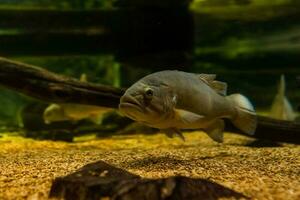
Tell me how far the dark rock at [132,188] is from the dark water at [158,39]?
27.1ft

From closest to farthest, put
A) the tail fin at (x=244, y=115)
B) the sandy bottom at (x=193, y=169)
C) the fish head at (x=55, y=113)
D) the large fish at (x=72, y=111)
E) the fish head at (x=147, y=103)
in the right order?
the sandy bottom at (x=193, y=169) < the fish head at (x=147, y=103) < the tail fin at (x=244, y=115) < the large fish at (x=72, y=111) < the fish head at (x=55, y=113)

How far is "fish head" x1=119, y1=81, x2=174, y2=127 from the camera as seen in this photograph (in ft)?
12.2

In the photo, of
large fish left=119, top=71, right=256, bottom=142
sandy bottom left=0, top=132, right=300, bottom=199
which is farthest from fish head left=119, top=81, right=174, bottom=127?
sandy bottom left=0, top=132, right=300, bottom=199

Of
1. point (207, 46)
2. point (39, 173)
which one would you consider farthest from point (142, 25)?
point (39, 173)

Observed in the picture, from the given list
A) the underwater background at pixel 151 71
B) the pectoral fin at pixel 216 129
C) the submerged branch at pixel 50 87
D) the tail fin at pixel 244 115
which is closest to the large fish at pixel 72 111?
the underwater background at pixel 151 71

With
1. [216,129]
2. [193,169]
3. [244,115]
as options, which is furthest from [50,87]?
[244,115]

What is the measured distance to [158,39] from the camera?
11.1 m

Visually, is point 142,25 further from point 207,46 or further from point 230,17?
point 207,46

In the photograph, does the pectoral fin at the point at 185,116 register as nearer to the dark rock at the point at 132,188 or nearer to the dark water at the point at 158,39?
the dark rock at the point at 132,188

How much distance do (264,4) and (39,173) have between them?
12558 millimetres

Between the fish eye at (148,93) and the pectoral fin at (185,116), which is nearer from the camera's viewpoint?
the fish eye at (148,93)

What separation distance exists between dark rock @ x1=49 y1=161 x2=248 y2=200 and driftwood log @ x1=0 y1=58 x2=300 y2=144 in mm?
3120

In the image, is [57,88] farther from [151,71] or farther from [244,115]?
[151,71]

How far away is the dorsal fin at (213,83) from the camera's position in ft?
15.0
